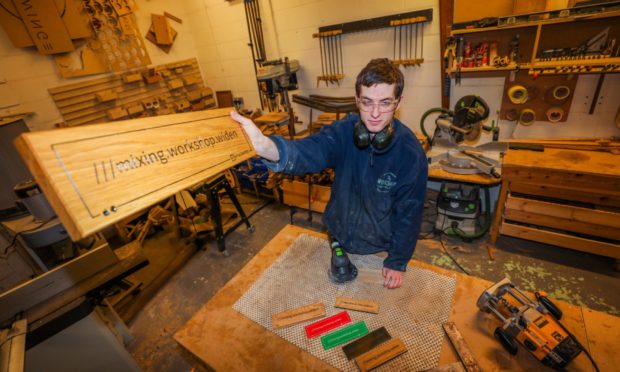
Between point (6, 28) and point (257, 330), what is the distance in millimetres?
3723

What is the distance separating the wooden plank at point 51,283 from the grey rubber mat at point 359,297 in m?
1.04

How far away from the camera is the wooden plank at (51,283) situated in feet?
4.05

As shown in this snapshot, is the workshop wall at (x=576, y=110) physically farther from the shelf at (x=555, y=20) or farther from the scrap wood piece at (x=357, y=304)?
the scrap wood piece at (x=357, y=304)

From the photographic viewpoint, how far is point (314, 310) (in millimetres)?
1135

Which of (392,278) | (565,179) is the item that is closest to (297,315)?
(392,278)

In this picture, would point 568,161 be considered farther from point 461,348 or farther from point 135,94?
point 135,94

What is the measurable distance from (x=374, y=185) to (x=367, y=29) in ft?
6.99

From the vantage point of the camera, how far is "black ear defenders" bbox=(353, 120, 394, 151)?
1169 mm

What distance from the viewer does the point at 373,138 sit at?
1189mm

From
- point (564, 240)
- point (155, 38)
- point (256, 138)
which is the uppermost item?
point (155, 38)

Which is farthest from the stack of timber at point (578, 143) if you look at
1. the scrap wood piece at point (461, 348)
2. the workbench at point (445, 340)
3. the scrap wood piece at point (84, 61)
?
the scrap wood piece at point (84, 61)

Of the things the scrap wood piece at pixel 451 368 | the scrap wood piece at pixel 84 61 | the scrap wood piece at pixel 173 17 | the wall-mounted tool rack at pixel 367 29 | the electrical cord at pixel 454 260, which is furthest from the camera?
the scrap wood piece at pixel 173 17

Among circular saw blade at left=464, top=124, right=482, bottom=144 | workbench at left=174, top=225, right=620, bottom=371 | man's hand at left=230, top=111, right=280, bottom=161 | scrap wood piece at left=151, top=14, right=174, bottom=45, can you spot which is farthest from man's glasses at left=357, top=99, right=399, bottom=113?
scrap wood piece at left=151, top=14, right=174, bottom=45

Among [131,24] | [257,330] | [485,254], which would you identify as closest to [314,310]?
[257,330]
